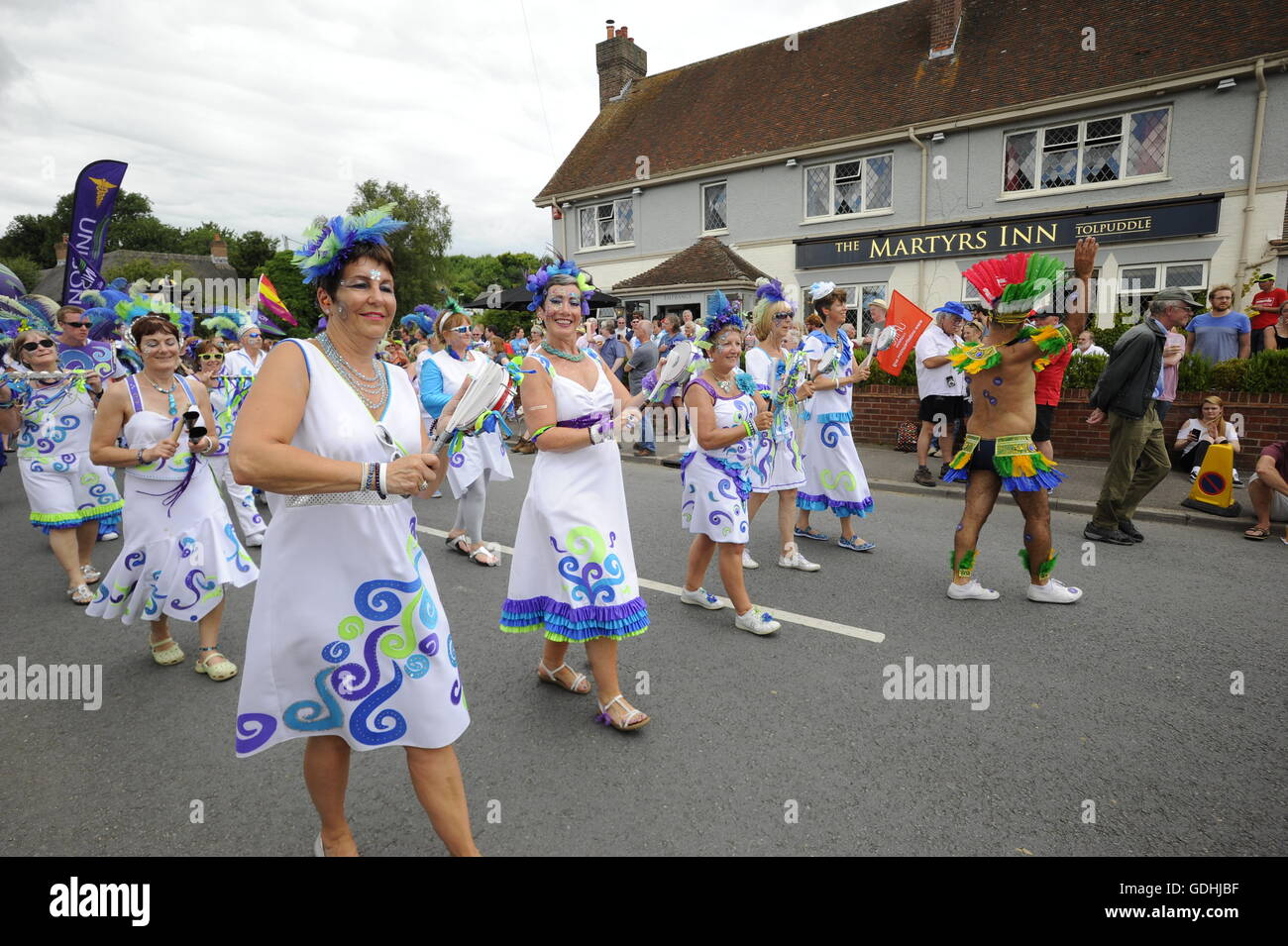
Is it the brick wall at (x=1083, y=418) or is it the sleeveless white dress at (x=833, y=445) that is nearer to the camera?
the sleeveless white dress at (x=833, y=445)

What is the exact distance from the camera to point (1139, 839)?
2.50m

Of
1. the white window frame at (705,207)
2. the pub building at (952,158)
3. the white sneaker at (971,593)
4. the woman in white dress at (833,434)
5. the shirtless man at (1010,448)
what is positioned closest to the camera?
the shirtless man at (1010,448)

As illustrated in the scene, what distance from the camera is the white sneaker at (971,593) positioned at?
4.79m

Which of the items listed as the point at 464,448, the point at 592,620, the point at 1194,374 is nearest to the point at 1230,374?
the point at 1194,374

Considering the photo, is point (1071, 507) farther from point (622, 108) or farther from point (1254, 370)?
point (622, 108)

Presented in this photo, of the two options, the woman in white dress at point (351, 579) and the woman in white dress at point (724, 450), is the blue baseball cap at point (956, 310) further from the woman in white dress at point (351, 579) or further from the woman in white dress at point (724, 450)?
the woman in white dress at point (351, 579)

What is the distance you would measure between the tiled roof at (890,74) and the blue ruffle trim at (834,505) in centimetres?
1458

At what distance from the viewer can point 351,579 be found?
6.68 ft

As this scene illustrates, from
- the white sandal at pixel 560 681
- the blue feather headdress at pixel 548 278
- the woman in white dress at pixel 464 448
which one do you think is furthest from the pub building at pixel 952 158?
the white sandal at pixel 560 681

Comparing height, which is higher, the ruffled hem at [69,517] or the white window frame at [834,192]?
the white window frame at [834,192]

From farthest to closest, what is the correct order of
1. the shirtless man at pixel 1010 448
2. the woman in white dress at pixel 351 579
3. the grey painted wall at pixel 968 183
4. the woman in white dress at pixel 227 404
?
the grey painted wall at pixel 968 183 → the woman in white dress at pixel 227 404 → the shirtless man at pixel 1010 448 → the woman in white dress at pixel 351 579

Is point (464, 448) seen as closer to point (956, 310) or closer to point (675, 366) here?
point (675, 366)
